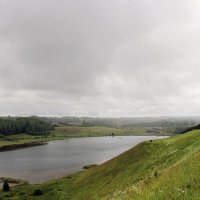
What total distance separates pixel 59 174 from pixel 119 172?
50952mm

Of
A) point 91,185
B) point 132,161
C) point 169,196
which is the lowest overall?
point 91,185

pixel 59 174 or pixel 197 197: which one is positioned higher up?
pixel 197 197

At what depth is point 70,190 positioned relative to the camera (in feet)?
184

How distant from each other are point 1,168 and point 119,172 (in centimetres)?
8614

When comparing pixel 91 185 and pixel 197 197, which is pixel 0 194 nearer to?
pixel 91 185

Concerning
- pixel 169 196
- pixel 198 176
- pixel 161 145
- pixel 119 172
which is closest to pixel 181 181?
pixel 198 176

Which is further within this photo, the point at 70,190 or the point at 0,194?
the point at 0,194

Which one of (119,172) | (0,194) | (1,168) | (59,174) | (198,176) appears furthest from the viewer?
(1,168)

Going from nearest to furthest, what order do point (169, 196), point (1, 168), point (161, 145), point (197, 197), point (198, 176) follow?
point (197, 197)
point (169, 196)
point (198, 176)
point (161, 145)
point (1, 168)

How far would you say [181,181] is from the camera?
11.4 metres

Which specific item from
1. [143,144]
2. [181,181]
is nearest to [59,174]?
[143,144]

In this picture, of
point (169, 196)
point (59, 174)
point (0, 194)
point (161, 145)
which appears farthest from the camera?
point (59, 174)

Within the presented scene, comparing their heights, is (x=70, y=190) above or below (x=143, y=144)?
below

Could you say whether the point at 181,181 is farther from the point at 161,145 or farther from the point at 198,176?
the point at 161,145
